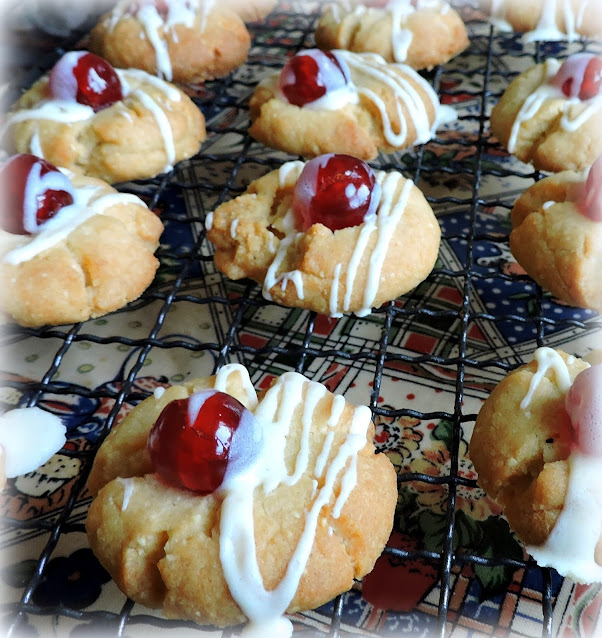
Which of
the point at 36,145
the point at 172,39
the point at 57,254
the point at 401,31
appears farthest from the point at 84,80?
the point at 401,31

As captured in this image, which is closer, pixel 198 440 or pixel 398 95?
pixel 198 440

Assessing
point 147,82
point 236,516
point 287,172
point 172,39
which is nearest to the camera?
point 236,516

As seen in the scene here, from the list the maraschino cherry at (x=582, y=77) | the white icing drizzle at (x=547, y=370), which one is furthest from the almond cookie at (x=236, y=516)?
the maraschino cherry at (x=582, y=77)

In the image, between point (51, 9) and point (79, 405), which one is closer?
point (79, 405)

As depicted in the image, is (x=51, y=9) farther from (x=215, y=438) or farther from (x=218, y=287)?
(x=215, y=438)

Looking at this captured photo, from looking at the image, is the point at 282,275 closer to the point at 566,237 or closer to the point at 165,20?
the point at 566,237

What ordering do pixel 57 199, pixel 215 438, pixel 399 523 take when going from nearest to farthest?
pixel 215 438
pixel 399 523
pixel 57 199

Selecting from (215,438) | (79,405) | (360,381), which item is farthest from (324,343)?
(215,438)

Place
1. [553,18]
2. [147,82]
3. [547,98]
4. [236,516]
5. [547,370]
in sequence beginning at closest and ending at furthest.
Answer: [236,516]
[547,370]
[547,98]
[147,82]
[553,18]
